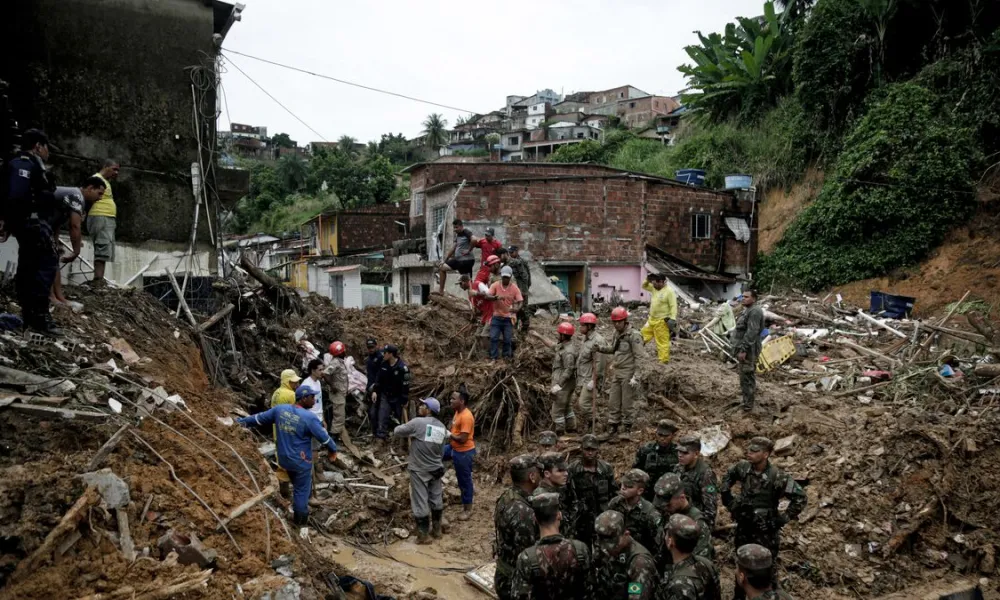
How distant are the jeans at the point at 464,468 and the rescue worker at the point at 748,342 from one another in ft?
13.9

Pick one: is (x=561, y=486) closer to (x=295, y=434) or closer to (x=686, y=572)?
(x=686, y=572)

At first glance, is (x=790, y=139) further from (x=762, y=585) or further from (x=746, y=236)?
(x=762, y=585)

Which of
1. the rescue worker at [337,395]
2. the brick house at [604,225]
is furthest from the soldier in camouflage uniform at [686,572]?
the brick house at [604,225]

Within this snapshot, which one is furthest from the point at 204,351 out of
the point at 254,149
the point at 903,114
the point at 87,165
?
the point at 254,149

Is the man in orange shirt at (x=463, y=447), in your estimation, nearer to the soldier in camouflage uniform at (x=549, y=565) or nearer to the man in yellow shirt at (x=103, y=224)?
the soldier in camouflage uniform at (x=549, y=565)

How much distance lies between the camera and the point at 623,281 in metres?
23.0

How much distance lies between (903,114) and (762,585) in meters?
22.8

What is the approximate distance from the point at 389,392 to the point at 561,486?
5543mm

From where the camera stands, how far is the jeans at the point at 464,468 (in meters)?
8.66

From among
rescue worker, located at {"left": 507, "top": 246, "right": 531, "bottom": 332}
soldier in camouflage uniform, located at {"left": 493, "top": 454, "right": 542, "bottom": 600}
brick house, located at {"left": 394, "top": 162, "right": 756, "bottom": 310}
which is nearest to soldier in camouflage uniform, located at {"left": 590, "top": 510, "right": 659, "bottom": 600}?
soldier in camouflage uniform, located at {"left": 493, "top": 454, "right": 542, "bottom": 600}

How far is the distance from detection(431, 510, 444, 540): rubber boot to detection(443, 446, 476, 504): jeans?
0.58 meters

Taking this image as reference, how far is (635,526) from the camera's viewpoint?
5566mm

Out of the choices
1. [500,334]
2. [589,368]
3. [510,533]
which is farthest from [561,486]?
[500,334]

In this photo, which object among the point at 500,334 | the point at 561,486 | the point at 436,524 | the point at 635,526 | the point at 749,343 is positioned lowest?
the point at 436,524
